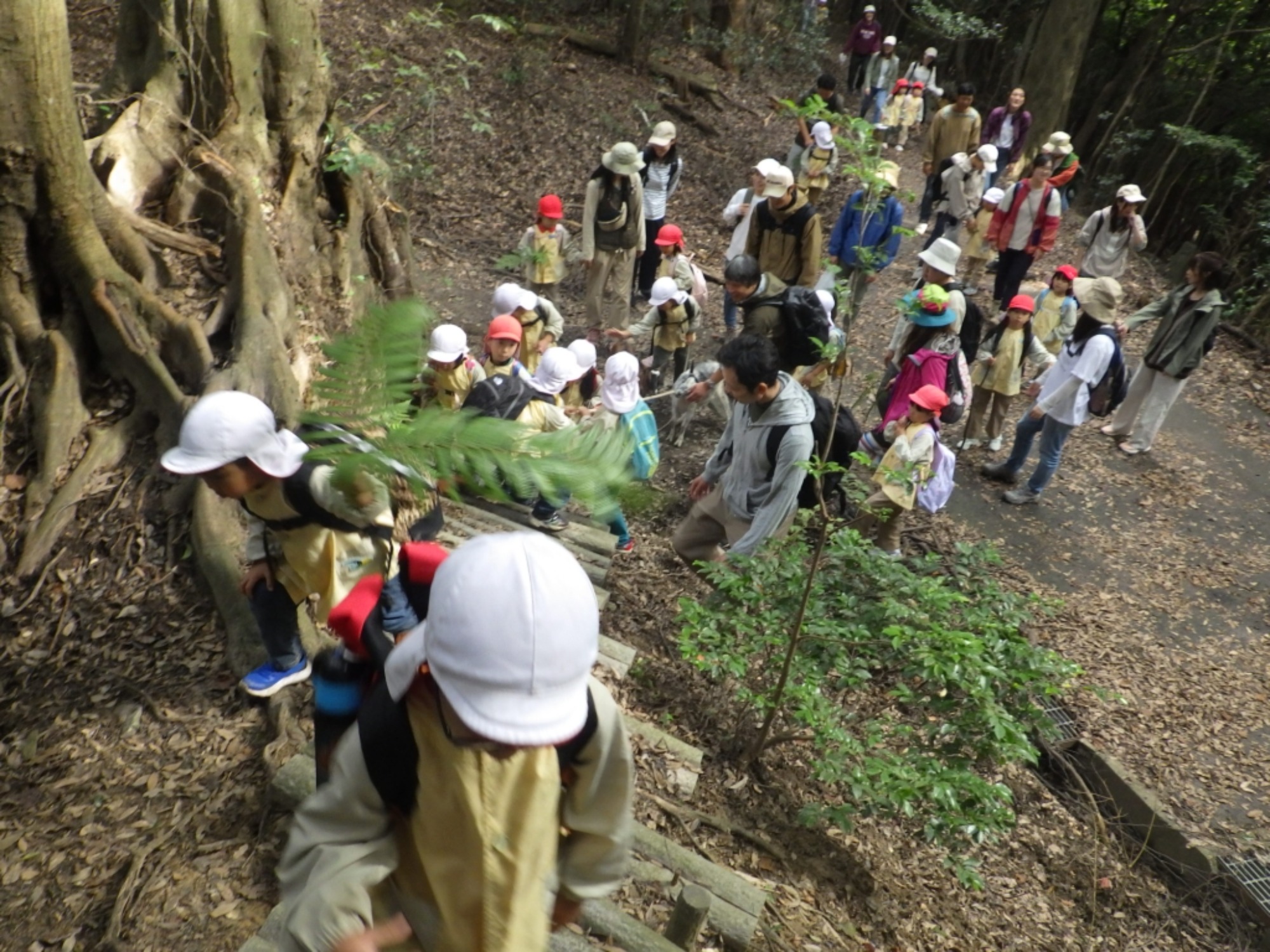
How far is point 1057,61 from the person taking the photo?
53.6ft

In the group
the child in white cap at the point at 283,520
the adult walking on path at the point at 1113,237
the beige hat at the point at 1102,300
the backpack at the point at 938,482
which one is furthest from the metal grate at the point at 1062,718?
the adult walking on path at the point at 1113,237

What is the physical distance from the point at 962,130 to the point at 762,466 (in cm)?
1042

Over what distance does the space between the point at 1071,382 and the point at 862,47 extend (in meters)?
15.8

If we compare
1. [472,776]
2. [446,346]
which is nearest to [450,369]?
[446,346]

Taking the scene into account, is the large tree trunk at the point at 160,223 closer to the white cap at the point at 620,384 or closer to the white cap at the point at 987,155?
the white cap at the point at 620,384

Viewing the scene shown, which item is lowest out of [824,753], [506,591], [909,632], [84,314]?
[824,753]

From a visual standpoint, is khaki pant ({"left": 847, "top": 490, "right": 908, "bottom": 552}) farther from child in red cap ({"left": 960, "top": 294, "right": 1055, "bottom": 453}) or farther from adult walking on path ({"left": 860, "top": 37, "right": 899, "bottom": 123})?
adult walking on path ({"left": 860, "top": 37, "right": 899, "bottom": 123})

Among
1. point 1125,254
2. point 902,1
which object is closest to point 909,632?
point 1125,254

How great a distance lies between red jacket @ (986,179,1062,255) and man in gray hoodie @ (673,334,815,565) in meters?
7.32

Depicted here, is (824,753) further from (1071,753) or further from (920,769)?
(1071,753)

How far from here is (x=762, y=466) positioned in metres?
5.04

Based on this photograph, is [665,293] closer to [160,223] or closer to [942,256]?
[942,256]

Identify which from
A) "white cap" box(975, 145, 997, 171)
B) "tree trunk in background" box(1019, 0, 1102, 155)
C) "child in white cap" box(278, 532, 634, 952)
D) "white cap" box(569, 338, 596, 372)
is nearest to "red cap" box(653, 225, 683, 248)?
"white cap" box(569, 338, 596, 372)

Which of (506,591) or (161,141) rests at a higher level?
(506,591)
